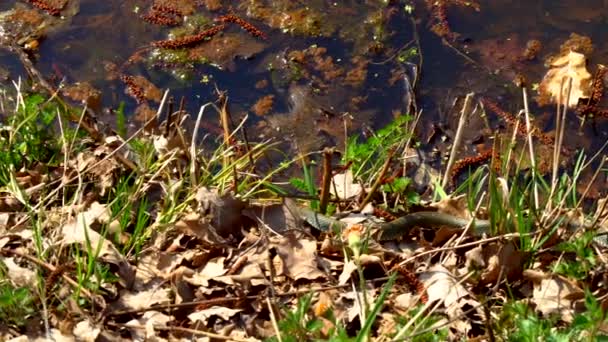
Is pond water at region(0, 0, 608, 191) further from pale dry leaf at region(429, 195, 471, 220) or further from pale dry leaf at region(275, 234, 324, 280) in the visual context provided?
pale dry leaf at region(275, 234, 324, 280)

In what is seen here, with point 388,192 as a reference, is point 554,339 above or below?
above

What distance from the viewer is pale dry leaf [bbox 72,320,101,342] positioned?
3.22 m

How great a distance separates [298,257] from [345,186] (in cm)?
84

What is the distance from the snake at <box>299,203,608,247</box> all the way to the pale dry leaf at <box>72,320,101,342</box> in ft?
3.81

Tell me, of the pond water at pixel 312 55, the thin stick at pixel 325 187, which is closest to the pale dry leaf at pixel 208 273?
the thin stick at pixel 325 187

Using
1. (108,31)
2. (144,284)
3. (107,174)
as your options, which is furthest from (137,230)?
(108,31)

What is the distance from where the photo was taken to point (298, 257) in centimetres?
368


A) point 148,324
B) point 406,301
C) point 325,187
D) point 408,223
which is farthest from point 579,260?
point 148,324

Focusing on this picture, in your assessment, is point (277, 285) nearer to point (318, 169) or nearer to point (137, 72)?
point (318, 169)

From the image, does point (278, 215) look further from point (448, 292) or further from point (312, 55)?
point (312, 55)

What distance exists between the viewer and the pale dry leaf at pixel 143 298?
3438 millimetres

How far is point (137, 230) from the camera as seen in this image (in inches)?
148

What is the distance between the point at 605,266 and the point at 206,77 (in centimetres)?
349

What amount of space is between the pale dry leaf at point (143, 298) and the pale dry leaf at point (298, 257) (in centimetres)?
50
